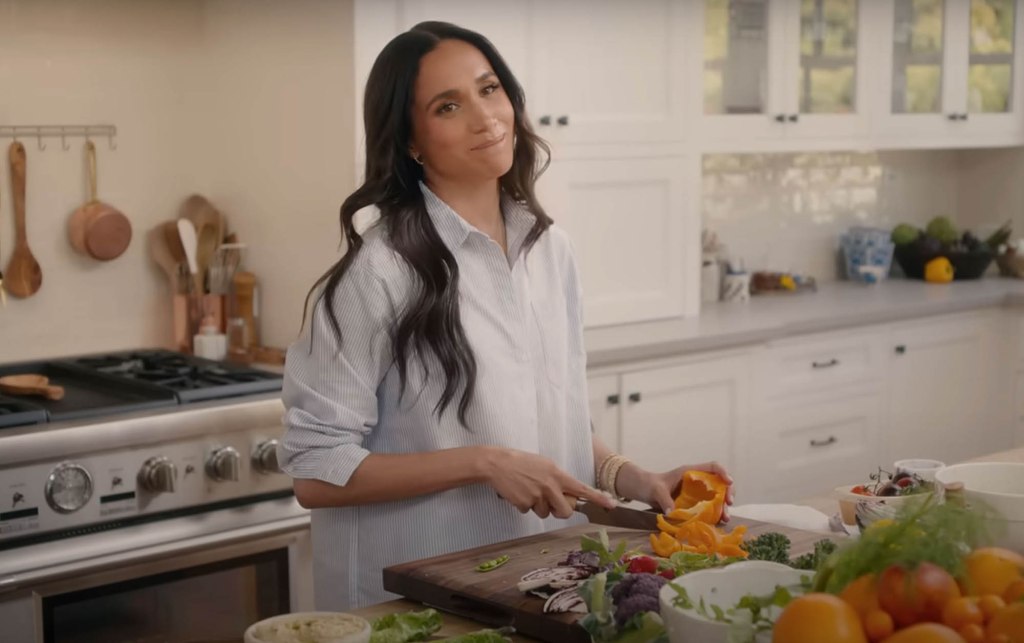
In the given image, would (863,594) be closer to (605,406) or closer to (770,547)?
(770,547)

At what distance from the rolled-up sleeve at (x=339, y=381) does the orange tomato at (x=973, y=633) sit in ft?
3.41

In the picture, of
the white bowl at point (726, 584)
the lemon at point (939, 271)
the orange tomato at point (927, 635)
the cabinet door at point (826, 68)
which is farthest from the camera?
the lemon at point (939, 271)

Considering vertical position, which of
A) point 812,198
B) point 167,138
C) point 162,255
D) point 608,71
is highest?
point 608,71

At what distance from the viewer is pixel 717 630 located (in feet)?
4.21

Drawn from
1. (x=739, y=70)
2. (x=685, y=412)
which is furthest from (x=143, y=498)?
(x=739, y=70)

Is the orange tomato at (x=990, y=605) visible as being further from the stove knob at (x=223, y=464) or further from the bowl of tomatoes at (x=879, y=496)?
the stove knob at (x=223, y=464)

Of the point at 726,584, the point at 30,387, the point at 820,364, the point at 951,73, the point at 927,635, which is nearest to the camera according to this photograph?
the point at 927,635

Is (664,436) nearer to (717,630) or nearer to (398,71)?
(398,71)

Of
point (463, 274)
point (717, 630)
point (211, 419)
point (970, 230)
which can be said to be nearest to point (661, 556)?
point (717, 630)

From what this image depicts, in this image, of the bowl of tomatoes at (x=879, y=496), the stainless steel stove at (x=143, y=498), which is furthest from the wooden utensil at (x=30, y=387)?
the bowl of tomatoes at (x=879, y=496)

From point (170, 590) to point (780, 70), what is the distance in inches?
96.9

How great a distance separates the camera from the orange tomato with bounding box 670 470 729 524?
1.89 m

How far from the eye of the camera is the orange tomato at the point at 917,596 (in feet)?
3.80

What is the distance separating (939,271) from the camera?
5027 millimetres
